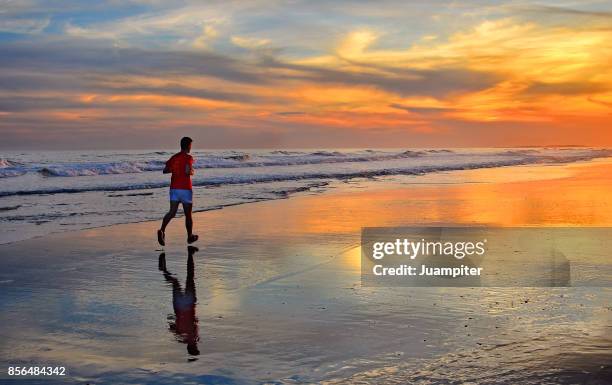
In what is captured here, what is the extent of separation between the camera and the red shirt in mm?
12398

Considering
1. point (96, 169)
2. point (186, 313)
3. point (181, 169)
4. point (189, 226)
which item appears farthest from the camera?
point (96, 169)

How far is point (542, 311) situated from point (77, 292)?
5181mm

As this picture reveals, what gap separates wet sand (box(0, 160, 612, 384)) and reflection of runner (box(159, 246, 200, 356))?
19 millimetres

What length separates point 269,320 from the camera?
6672mm

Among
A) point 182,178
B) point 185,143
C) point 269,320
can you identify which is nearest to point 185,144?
point 185,143

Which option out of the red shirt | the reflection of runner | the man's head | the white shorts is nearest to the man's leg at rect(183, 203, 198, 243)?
the white shorts

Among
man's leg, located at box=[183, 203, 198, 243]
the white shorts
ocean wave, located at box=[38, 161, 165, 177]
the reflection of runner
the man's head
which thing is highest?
the man's head

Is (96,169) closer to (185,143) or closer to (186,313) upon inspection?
(185,143)

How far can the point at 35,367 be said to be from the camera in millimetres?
5332

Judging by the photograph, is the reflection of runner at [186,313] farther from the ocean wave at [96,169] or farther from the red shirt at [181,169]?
the ocean wave at [96,169]

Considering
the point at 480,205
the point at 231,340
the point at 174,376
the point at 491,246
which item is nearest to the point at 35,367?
the point at 174,376

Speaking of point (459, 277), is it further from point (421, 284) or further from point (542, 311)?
point (542, 311)

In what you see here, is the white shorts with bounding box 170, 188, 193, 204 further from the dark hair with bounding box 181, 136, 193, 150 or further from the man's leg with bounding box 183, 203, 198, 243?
the dark hair with bounding box 181, 136, 193, 150

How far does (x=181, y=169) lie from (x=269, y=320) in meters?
6.29
